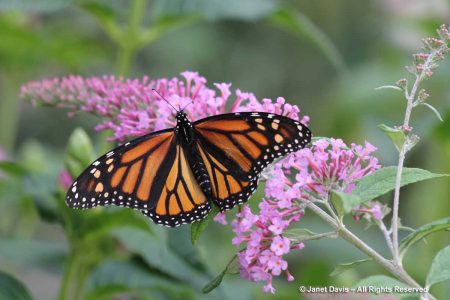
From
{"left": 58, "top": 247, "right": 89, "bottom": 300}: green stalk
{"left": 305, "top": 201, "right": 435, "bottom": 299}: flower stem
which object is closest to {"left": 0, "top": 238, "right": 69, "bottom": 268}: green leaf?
{"left": 58, "top": 247, "right": 89, "bottom": 300}: green stalk

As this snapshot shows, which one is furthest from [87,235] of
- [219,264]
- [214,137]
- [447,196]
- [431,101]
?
[431,101]

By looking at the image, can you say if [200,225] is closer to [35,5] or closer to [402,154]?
[402,154]

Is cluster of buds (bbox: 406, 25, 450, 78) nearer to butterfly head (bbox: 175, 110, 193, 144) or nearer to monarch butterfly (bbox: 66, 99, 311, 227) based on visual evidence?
monarch butterfly (bbox: 66, 99, 311, 227)

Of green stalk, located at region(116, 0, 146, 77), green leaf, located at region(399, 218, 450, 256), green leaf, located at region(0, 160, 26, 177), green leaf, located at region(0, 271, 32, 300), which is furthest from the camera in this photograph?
green stalk, located at region(116, 0, 146, 77)

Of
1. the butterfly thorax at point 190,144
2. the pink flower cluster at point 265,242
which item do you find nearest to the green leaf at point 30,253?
the butterfly thorax at point 190,144

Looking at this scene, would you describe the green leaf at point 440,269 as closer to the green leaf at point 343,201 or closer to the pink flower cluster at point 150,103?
the green leaf at point 343,201

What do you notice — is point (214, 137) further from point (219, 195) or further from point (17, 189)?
point (17, 189)

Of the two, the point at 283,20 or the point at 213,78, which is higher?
the point at 213,78

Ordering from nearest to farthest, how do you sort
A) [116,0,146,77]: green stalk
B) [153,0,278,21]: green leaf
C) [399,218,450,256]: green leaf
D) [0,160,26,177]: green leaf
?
[399,218,450,256]: green leaf < [0,160,26,177]: green leaf < [153,0,278,21]: green leaf < [116,0,146,77]: green stalk
